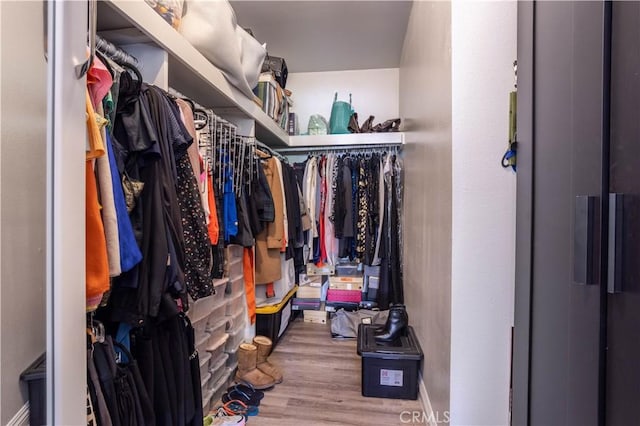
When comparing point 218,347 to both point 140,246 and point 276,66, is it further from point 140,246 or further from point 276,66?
point 276,66

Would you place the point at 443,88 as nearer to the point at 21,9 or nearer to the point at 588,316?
the point at 588,316

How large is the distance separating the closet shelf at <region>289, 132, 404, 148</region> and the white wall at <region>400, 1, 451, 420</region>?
0.43 m

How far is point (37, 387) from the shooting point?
60cm

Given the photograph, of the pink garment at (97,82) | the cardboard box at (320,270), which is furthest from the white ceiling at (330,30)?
the cardboard box at (320,270)

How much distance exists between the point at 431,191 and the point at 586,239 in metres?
1.03

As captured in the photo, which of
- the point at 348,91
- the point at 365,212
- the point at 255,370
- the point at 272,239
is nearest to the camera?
the point at 255,370

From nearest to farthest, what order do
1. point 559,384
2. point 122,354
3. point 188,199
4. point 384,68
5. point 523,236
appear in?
1. point 559,384
2. point 523,236
3. point 122,354
4. point 188,199
5. point 384,68

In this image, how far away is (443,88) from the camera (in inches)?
52.1

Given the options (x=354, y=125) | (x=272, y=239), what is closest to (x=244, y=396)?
(x=272, y=239)

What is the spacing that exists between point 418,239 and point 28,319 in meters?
1.77

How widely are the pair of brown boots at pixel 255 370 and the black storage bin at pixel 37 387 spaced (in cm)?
137

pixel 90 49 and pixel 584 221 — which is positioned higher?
pixel 90 49

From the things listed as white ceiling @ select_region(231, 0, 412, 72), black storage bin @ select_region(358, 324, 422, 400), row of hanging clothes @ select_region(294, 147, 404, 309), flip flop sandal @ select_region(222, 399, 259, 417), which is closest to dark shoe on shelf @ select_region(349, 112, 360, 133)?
row of hanging clothes @ select_region(294, 147, 404, 309)

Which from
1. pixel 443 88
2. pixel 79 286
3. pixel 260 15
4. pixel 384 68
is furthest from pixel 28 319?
pixel 384 68
